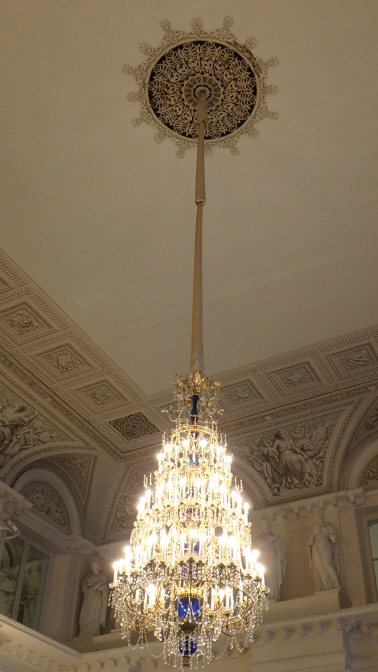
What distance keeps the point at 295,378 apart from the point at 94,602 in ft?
15.8

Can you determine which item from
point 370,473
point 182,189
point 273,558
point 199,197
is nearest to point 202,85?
point 199,197

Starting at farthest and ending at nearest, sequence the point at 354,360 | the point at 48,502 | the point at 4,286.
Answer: the point at 48,502, the point at 354,360, the point at 4,286

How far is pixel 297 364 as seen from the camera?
1025 cm

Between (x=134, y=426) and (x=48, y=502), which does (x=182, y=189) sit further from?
(x=48, y=502)

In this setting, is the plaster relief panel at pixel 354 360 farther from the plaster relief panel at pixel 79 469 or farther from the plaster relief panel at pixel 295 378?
the plaster relief panel at pixel 79 469

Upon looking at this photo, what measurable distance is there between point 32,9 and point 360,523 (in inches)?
309

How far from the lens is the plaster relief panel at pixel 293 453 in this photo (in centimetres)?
1090

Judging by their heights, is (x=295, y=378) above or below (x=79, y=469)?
above

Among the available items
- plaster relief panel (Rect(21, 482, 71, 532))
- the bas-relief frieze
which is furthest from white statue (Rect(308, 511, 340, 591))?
plaster relief panel (Rect(21, 482, 71, 532))

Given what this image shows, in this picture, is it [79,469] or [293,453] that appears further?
[79,469]

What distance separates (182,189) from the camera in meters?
8.07

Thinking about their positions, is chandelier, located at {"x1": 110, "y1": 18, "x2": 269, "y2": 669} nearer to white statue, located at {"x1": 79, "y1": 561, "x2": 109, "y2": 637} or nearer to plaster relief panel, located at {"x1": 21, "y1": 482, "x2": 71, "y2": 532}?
white statue, located at {"x1": 79, "y1": 561, "x2": 109, "y2": 637}

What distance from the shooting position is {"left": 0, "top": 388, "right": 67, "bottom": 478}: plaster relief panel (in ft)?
34.8

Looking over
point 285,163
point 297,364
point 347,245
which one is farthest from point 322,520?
point 285,163
